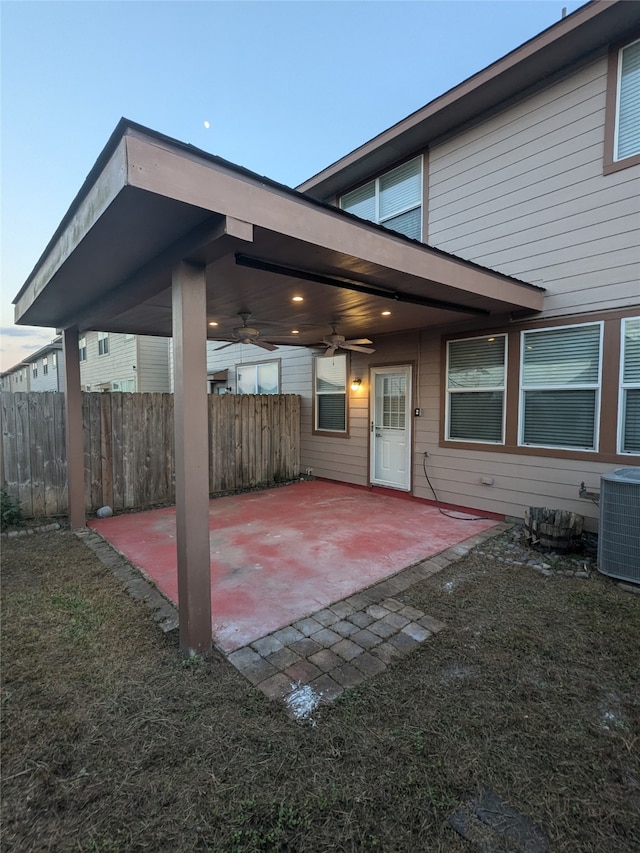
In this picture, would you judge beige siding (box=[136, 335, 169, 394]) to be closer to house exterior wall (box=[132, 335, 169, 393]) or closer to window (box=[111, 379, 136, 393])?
house exterior wall (box=[132, 335, 169, 393])

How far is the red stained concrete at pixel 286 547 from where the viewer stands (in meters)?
3.12

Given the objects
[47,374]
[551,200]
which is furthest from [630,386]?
[47,374]

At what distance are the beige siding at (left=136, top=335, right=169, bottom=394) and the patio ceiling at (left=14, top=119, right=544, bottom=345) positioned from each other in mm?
9646

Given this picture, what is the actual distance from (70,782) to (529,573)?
3598 mm

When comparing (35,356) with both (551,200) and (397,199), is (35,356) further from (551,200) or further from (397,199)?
(551,200)

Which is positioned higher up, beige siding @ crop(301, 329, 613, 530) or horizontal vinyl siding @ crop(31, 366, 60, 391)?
horizontal vinyl siding @ crop(31, 366, 60, 391)

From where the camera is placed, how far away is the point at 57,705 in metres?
2.08

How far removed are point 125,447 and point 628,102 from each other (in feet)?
24.0

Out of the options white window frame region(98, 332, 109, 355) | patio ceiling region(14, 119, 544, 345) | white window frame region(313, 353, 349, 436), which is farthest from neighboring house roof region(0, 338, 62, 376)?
patio ceiling region(14, 119, 544, 345)

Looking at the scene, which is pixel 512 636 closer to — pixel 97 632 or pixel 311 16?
pixel 97 632

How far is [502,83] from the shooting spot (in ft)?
15.4

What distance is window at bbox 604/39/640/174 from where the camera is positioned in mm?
4039

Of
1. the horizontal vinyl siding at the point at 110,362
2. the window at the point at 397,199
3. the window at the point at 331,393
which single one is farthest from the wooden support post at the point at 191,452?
the horizontal vinyl siding at the point at 110,362

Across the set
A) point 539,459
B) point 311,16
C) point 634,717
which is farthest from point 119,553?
point 311,16
